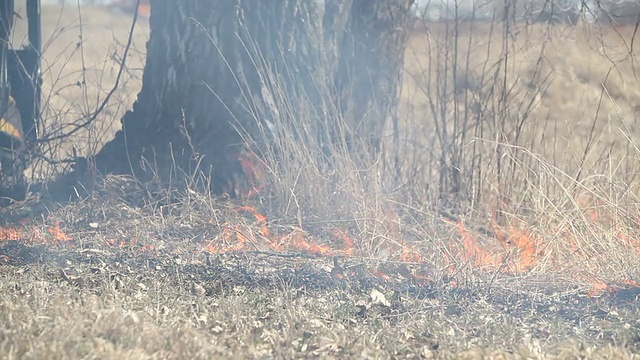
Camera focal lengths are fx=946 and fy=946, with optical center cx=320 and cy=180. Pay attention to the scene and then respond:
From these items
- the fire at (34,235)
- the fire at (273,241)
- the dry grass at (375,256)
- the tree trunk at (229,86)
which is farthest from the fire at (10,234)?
the fire at (273,241)

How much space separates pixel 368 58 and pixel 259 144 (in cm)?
125

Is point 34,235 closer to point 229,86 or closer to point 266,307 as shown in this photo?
point 229,86

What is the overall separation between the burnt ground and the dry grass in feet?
0.04

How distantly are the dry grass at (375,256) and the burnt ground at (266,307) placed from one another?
0.04 ft

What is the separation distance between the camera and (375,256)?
569 cm

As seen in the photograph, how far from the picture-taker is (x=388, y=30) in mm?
7543

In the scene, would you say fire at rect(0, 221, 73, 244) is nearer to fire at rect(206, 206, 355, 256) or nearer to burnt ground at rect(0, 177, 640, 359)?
burnt ground at rect(0, 177, 640, 359)

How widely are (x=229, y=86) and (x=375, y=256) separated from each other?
2.01m

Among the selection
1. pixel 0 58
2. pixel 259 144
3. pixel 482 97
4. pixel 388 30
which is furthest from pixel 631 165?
pixel 0 58

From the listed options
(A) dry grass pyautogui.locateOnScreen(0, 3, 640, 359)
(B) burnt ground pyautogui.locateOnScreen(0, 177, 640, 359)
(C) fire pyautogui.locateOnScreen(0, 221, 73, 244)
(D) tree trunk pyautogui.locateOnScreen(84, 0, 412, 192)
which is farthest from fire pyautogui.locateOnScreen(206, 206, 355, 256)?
(C) fire pyautogui.locateOnScreen(0, 221, 73, 244)

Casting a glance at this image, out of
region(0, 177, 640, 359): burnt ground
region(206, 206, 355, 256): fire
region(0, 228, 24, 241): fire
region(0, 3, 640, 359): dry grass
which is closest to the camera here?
region(0, 177, 640, 359): burnt ground

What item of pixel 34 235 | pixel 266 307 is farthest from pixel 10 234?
pixel 266 307

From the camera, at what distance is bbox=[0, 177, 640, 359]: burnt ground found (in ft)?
13.2

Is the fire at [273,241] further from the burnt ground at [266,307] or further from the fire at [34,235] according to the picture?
the fire at [34,235]
